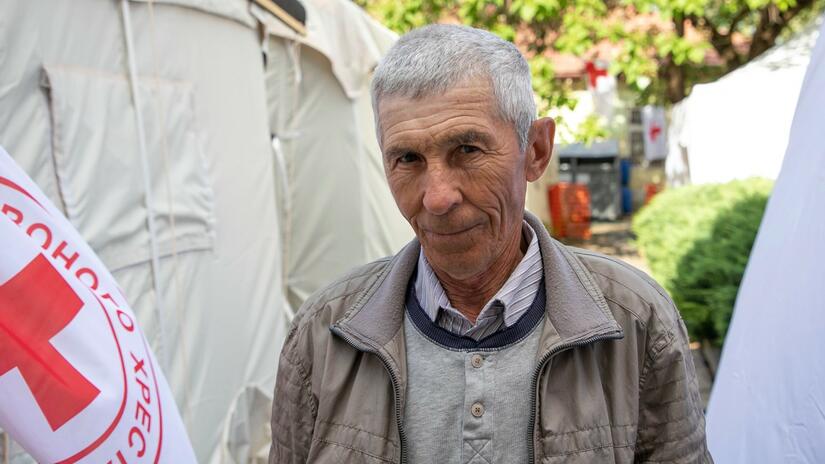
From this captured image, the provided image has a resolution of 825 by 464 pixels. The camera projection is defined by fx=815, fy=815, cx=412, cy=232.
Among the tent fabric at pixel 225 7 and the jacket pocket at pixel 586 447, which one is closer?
the jacket pocket at pixel 586 447

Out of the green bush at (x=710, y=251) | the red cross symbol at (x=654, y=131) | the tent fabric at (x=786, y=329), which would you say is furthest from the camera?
the red cross symbol at (x=654, y=131)

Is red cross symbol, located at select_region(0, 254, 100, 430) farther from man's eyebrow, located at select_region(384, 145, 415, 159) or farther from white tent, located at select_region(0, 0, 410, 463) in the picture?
white tent, located at select_region(0, 0, 410, 463)

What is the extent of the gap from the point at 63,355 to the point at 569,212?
54.8 ft

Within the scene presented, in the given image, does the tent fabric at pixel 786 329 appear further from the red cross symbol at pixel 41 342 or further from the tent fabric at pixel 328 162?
the tent fabric at pixel 328 162

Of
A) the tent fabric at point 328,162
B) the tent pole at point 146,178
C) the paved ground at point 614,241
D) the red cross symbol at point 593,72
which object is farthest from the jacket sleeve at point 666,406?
the red cross symbol at point 593,72

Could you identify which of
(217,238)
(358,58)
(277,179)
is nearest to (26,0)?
(217,238)

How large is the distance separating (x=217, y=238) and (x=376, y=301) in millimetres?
2762

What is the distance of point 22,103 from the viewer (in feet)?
9.08

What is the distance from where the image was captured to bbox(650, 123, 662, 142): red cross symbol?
823 inches

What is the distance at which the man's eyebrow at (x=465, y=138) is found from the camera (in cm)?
140

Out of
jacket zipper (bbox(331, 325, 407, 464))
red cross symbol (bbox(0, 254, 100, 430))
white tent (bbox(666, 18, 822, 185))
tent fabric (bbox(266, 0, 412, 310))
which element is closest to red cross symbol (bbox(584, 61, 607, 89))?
white tent (bbox(666, 18, 822, 185))

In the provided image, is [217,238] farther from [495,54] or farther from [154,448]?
[495,54]

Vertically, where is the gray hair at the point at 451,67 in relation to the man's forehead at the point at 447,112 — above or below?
above

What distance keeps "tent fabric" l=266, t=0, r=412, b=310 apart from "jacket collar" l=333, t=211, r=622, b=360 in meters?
4.38
